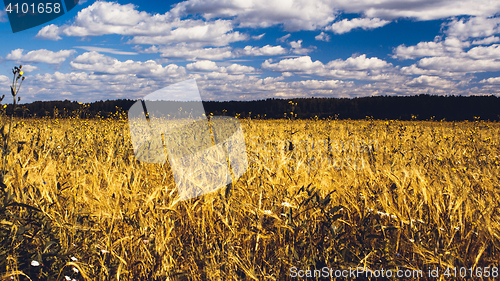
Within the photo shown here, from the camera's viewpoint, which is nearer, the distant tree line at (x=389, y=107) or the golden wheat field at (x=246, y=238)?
the golden wheat field at (x=246, y=238)

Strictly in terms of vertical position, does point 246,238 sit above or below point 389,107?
below

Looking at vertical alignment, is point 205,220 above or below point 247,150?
below

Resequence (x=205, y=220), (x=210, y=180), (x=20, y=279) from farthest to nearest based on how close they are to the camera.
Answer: (x=210, y=180) → (x=205, y=220) → (x=20, y=279)

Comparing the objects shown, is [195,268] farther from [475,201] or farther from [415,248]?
[475,201]

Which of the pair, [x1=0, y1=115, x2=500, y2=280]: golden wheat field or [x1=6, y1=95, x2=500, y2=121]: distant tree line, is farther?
[x1=6, y1=95, x2=500, y2=121]: distant tree line

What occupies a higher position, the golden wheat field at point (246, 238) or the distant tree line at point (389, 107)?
the distant tree line at point (389, 107)

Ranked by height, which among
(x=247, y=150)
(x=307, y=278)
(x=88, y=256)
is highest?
(x=247, y=150)

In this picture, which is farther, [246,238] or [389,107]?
[389,107]

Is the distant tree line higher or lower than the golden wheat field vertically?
higher

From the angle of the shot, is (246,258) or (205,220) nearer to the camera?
(246,258)

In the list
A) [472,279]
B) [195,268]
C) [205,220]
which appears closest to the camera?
[472,279]

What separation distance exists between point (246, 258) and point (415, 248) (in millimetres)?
965

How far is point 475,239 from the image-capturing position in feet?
5.61

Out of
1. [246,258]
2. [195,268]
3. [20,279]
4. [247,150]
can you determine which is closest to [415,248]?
[246,258]
